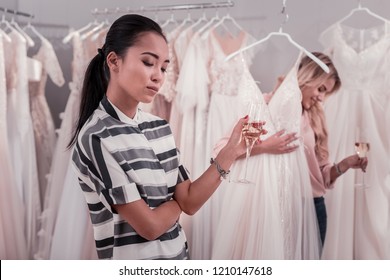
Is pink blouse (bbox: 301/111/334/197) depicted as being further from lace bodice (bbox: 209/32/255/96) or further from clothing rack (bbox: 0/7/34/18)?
clothing rack (bbox: 0/7/34/18)

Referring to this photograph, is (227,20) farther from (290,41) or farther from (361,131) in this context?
(361,131)

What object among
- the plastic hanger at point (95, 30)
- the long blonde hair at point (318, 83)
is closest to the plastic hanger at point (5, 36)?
the plastic hanger at point (95, 30)

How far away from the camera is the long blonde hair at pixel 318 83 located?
1.22m

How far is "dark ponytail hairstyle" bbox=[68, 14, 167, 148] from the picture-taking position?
3.40 feet

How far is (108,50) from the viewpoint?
1.06 m

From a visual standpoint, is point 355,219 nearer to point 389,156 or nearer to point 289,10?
point 389,156

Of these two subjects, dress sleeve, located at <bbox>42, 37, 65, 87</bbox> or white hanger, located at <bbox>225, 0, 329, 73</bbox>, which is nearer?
white hanger, located at <bbox>225, 0, 329, 73</bbox>

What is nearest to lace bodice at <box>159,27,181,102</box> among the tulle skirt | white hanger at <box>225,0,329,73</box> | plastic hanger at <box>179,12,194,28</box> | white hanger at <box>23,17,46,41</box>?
plastic hanger at <box>179,12,194,28</box>

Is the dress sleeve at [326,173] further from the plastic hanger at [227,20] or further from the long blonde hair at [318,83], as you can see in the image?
the plastic hanger at [227,20]

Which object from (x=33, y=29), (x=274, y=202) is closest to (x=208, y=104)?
(x=274, y=202)

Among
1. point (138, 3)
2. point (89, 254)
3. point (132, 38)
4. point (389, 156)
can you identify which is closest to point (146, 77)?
point (132, 38)

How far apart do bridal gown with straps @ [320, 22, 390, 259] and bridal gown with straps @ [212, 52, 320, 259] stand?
3.4 inches

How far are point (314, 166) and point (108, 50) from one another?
2.04 feet

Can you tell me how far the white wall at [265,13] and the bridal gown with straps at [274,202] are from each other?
70 mm
